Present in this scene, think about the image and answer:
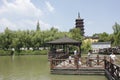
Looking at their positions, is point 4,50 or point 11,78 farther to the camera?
point 4,50

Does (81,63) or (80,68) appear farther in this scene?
(81,63)

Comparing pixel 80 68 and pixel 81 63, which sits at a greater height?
pixel 81 63

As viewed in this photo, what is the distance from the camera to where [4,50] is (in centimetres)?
6512

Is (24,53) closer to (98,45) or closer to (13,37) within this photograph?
(13,37)

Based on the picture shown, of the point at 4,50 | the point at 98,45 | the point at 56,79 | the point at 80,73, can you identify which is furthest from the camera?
the point at 98,45

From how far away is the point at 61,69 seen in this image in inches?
819

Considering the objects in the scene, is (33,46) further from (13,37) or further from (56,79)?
(56,79)

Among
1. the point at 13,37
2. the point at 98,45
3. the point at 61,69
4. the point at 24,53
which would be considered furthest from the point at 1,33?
the point at 61,69

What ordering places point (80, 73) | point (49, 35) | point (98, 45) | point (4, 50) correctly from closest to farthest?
point (80, 73) < point (4, 50) < point (49, 35) < point (98, 45)

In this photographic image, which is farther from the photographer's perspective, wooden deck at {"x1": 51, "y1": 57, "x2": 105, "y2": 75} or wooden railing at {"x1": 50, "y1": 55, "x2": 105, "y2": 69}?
wooden railing at {"x1": 50, "y1": 55, "x2": 105, "y2": 69}

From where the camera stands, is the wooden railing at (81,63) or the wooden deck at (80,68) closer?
the wooden deck at (80,68)

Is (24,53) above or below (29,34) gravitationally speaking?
below

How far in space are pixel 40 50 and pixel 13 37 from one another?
8.32 m

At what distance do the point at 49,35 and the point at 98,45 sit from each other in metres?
17.4
